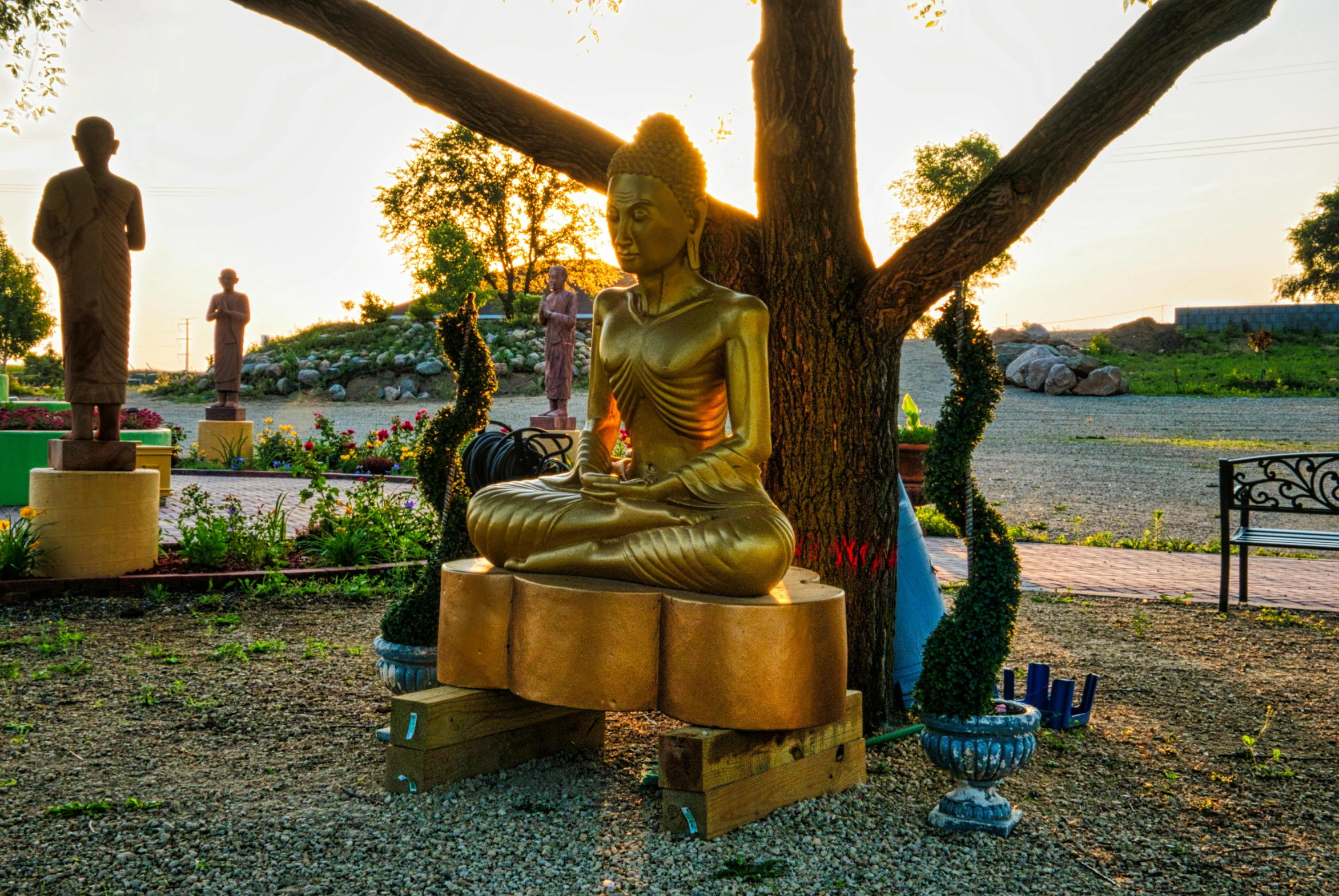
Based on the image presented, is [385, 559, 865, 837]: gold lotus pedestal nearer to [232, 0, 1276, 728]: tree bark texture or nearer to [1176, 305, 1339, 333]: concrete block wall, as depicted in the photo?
[232, 0, 1276, 728]: tree bark texture

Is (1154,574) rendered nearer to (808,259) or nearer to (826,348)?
(826,348)

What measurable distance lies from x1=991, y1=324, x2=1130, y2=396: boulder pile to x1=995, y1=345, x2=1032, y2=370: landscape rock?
0.02m

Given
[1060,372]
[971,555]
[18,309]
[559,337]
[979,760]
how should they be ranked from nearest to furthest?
[979,760] → [971,555] → [559,337] → [1060,372] → [18,309]

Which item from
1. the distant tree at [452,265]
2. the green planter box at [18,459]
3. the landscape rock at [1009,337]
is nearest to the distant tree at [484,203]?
the distant tree at [452,265]

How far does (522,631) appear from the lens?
10.9 ft

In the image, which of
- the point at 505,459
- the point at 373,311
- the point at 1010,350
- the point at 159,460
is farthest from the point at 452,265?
the point at 505,459

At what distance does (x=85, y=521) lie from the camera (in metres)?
6.73

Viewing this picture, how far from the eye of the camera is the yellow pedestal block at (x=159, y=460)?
37.4 feet

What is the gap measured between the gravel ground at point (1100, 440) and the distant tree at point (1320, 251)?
2255 cm

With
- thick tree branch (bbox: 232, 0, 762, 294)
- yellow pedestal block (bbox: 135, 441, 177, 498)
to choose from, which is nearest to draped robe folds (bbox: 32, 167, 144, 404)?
thick tree branch (bbox: 232, 0, 762, 294)

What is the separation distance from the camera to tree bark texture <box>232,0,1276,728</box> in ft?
13.7

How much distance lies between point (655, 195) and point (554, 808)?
6.56 feet

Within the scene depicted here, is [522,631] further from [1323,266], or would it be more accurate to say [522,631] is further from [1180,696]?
[1323,266]

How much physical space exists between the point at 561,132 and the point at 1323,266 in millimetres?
49327
